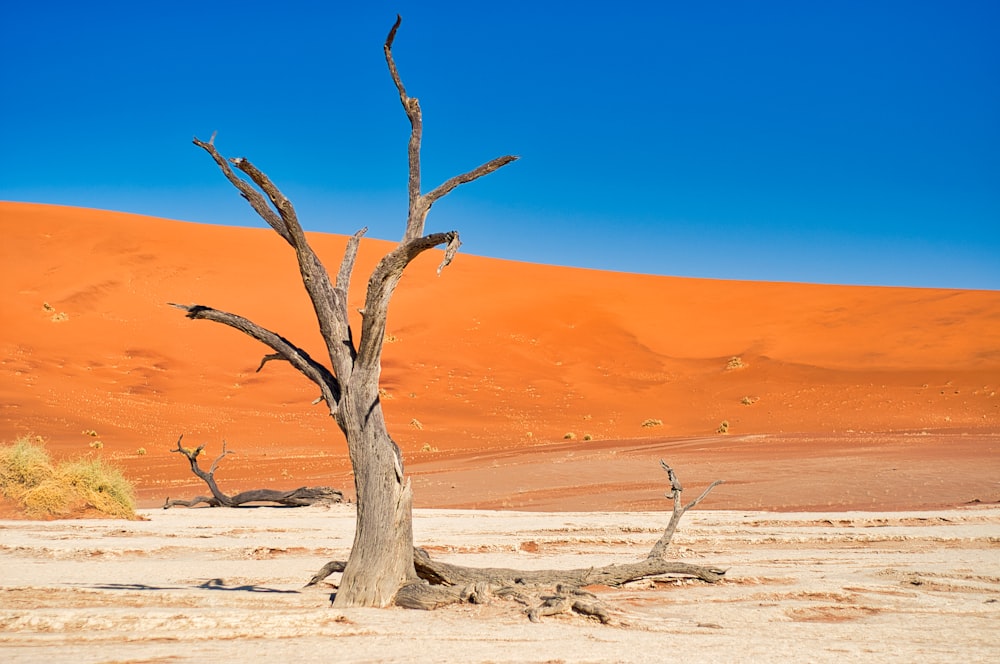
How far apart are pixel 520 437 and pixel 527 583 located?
21.7 metres

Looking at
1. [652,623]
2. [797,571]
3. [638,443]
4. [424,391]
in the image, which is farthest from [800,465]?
[424,391]

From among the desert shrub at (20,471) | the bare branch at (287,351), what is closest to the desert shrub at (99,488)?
the desert shrub at (20,471)

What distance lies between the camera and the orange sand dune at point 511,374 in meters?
21.7

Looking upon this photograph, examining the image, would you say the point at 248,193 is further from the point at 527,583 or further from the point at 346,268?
the point at 527,583

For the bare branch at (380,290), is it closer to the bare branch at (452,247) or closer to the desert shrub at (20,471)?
the bare branch at (452,247)

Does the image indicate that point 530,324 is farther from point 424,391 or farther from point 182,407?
point 182,407

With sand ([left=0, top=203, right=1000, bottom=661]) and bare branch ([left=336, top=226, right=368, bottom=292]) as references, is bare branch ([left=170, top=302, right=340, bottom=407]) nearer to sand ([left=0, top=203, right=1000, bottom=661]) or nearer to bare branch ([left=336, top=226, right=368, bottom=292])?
bare branch ([left=336, top=226, right=368, bottom=292])

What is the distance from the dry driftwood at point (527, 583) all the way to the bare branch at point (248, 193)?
2.98m

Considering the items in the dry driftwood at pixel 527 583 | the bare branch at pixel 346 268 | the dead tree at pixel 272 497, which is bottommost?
the dry driftwood at pixel 527 583

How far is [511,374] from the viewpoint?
132 feet

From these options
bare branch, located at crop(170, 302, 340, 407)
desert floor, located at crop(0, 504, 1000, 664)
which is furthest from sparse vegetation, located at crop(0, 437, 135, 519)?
bare branch, located at crop(170, 302, 340, 407)

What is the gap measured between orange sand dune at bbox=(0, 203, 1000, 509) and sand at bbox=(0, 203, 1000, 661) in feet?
0.58

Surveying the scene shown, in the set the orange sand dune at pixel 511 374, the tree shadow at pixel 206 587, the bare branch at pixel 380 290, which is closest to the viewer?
the bare branch at pixel 380 290

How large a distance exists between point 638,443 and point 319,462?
850 centimetres
